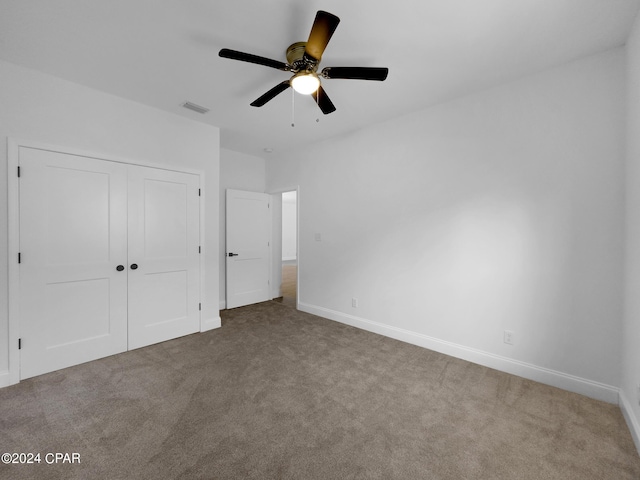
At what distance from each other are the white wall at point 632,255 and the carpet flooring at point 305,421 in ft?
0.70

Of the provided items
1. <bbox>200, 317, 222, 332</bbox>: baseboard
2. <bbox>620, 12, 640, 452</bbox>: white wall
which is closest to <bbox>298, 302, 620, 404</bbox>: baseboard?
<bbox>620, 12, 640, 452</bbox>: white wall

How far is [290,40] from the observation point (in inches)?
81.8

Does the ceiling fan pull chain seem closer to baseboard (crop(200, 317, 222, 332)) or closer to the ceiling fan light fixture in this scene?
the ceiling fan light fixture

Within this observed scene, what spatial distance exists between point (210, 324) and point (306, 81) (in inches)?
127

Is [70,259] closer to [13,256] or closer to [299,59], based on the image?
[13,256]

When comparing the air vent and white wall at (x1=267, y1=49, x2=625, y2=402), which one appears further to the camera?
the air vent

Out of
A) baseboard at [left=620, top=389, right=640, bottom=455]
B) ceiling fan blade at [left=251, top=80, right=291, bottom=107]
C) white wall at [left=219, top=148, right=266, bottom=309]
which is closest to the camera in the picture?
baseboard at [left=620, top=389, right=640, bottom=455]

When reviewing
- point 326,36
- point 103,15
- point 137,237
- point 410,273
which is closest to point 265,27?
point 326,36

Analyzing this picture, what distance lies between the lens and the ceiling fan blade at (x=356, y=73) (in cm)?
187

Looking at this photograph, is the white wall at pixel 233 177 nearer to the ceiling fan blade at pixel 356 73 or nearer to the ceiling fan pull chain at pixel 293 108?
the ceiling fan pull chain at pixel 293 108

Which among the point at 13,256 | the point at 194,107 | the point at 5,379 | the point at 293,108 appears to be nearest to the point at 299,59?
the point at 293,108

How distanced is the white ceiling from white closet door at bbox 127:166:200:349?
980 millimetres

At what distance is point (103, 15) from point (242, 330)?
3.36 m

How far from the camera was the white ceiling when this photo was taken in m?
1.79
